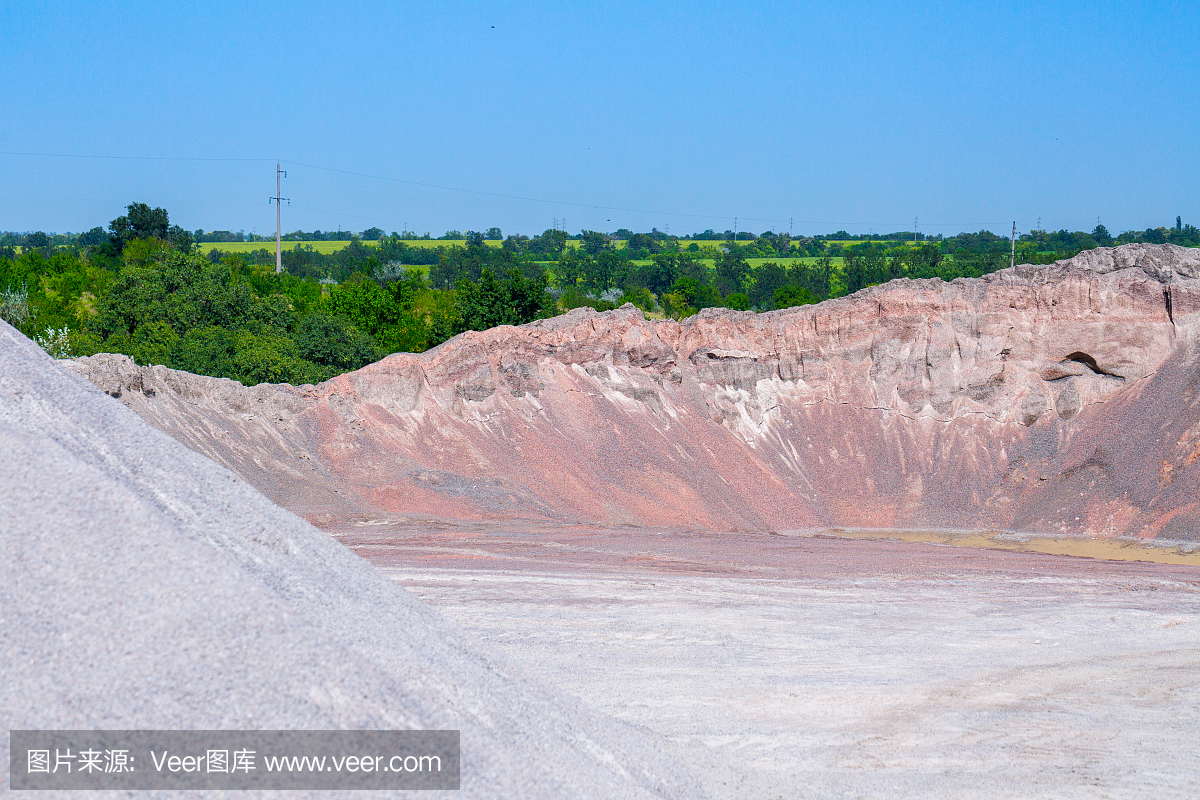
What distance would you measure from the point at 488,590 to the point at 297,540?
9.92 meters

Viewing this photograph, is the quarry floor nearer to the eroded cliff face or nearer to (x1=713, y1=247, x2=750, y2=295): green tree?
the eroded cliff face

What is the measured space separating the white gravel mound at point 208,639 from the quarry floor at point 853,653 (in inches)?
75.3

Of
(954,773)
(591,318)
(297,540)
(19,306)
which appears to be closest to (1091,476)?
(591,318)

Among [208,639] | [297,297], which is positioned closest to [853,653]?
[208,639]

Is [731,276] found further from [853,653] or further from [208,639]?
[208,639]

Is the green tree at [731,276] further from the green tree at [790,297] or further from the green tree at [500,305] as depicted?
the green tree at [500,305]

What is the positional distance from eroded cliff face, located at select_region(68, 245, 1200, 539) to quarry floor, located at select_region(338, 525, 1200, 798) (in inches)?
265

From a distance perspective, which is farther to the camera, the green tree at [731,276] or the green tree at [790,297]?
the green tree at [731,276]

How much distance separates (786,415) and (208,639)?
34.0m

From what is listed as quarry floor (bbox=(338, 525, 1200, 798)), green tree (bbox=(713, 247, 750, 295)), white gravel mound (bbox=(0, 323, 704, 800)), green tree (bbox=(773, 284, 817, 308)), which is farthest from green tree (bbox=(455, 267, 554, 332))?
green tree (bbox=(713, 247, 750, 295))

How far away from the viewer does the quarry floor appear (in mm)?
10727

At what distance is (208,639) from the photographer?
24.1ft

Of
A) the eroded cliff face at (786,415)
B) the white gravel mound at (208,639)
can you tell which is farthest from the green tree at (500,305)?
the white gravel mound at (208,639)

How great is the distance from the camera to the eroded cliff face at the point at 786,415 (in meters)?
32.2
